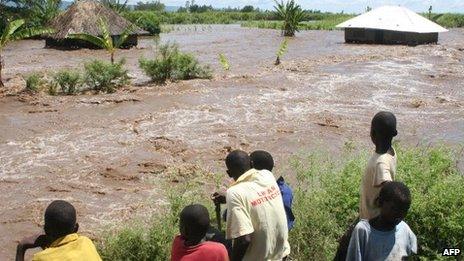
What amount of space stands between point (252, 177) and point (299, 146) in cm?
730

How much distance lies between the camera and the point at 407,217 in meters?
5.09

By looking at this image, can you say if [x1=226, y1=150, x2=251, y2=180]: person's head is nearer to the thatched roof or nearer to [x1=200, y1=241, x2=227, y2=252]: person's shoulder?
[x1=200, y1=241, x2=227, y2=252]: person's shoulder

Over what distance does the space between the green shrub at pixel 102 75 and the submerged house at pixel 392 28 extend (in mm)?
17575

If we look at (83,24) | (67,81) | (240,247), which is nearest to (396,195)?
(240,247)

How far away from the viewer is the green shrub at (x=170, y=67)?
55.3ft

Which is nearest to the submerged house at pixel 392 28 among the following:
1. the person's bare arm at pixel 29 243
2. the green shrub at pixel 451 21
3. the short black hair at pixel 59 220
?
the green shrub at pixel 451 21

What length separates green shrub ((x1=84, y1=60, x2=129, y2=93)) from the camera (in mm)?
15531

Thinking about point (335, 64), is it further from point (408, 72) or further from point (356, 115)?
point (356, 115)

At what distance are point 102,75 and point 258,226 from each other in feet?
42.2

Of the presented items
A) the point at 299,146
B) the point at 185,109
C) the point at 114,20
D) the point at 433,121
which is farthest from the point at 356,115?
the point at 114,20

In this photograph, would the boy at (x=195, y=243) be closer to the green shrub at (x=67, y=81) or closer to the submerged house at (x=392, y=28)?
the green shrub at (x=67, y=81)

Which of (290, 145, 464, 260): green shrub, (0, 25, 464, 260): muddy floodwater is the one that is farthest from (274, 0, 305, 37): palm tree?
(290, 145, 464, 260): green shrub

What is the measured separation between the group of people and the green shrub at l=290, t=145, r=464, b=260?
4.11 feet

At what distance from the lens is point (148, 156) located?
1015 centimetres
